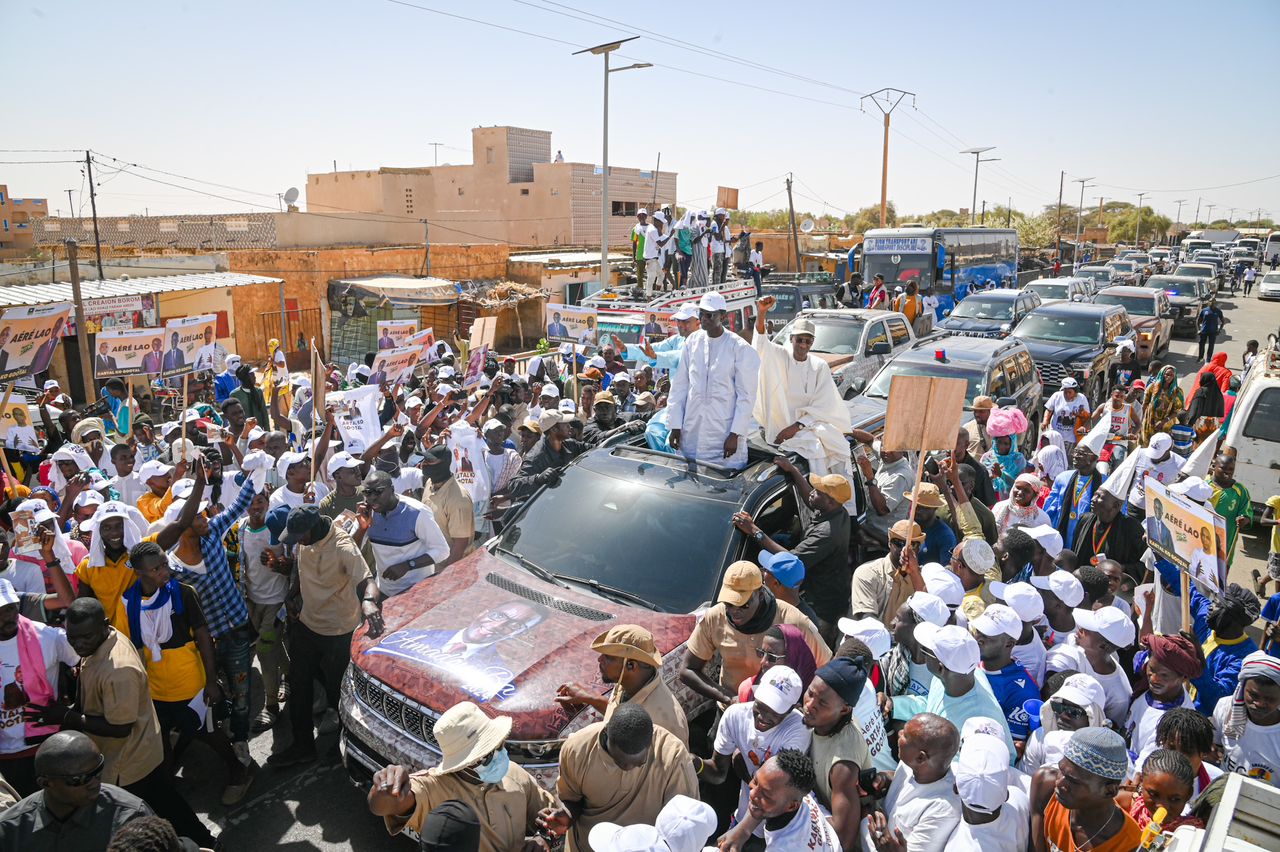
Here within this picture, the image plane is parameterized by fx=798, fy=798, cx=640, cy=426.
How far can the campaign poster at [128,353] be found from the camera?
970 cm

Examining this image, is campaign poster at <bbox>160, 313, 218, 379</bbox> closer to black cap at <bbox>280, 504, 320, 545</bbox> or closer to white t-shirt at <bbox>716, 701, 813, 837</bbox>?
black cap at <bbox>280, 504, 320, 545</bbox>

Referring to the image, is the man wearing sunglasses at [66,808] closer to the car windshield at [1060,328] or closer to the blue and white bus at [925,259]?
the car windshield at [1060,328]

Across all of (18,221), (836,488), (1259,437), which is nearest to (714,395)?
(836,488)

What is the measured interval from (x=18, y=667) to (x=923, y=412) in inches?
212

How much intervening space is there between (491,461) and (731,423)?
8.50 feet

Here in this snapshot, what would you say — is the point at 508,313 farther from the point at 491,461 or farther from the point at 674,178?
the point at 674,178

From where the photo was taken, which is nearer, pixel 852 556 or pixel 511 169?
pixel 852 556

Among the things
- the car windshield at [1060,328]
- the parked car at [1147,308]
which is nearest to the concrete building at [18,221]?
the car windshield at [1060,328]

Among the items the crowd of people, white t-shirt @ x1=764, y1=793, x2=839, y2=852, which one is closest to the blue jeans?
the crowd of people

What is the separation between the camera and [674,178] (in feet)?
154

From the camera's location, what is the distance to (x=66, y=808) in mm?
2939

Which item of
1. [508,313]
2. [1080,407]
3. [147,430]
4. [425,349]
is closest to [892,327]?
[1080,407]

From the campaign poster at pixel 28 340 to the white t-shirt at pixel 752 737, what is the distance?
8.57m

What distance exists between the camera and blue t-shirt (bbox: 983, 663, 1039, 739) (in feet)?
12.3
